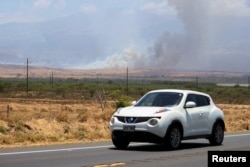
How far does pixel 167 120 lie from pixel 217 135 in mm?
3308

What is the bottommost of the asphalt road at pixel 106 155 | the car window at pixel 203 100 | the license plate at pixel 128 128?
the asphalt road at pixel 106 155

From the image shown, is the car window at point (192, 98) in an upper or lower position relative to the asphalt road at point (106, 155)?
upper

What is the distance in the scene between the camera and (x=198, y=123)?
898 inches

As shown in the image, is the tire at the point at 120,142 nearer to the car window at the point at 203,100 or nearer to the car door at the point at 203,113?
the car door at the point at 203,113

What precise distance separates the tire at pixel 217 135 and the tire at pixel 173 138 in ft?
7.15

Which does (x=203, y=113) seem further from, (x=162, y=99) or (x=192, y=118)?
(x=162, y=99)

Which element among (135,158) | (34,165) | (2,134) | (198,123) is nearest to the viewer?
(34,165)

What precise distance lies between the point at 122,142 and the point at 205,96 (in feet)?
11.7

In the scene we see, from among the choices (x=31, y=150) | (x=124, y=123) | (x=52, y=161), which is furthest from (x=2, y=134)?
(x=52, y=161)

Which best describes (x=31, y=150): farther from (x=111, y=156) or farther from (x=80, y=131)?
(x=80, y=131)

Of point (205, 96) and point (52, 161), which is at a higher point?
point (205, 96)

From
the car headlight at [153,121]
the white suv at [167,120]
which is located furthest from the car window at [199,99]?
the car headlight at [153,121]

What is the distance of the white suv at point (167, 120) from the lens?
68.9 ft

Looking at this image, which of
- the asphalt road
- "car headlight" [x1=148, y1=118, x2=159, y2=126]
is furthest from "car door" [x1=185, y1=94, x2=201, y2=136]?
"car headlight" [x1=148, y1=118, x2=159, y2=126]
